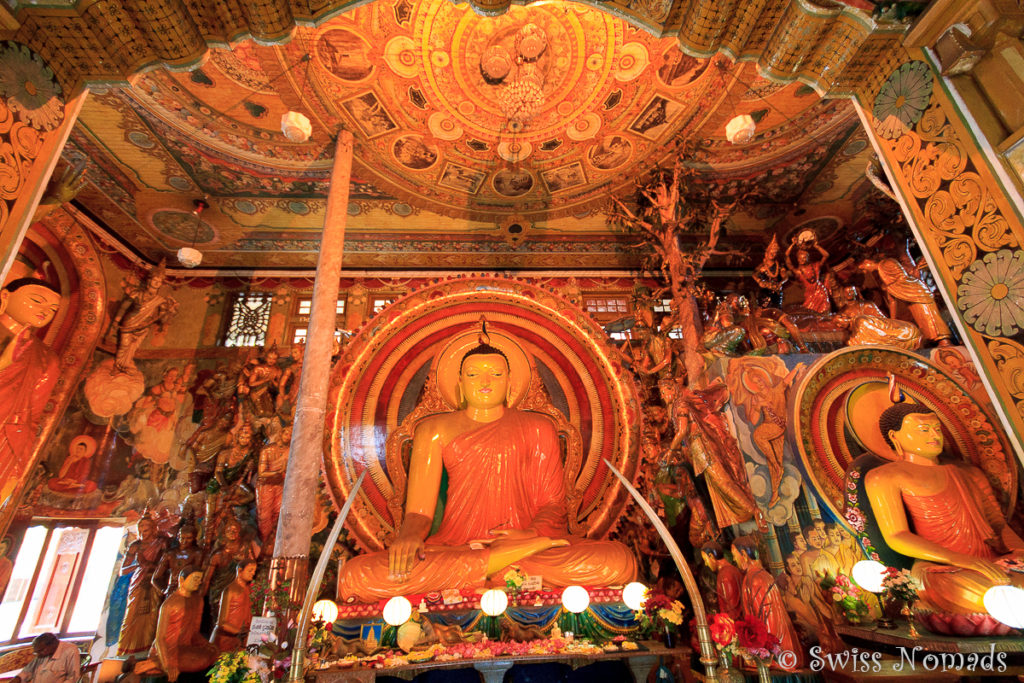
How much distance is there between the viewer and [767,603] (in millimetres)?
4523

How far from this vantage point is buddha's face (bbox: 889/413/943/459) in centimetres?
514

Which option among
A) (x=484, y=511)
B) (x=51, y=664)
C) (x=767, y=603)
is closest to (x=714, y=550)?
(x=767, y=603)

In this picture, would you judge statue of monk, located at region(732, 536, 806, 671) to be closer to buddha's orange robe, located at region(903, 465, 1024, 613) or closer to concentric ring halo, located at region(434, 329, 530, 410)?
buddha's orange robe, located at region(903, 465, 1024, 613)

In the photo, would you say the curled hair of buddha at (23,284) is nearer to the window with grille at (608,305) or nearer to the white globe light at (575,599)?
the white globe light at (575,599)

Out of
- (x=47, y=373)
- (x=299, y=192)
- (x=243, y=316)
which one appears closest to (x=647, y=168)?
(x=299, y=192)

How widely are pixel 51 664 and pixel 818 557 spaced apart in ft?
26.4

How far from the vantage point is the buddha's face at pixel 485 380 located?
704 cm

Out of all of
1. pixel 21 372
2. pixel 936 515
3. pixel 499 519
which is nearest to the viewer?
pixel 936 515

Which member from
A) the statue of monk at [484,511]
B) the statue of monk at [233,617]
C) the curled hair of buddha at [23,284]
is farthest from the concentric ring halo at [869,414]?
the curled hair of buddha at [23,284]

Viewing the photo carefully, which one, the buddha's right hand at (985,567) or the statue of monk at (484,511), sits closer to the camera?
the buddha's right hand at (985,567)

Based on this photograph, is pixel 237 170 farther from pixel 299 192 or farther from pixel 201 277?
pixel 201 277

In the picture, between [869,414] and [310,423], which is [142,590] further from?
[869,414]

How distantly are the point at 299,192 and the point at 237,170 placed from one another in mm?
908

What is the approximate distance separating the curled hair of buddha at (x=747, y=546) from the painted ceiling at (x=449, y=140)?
554 centimetres
